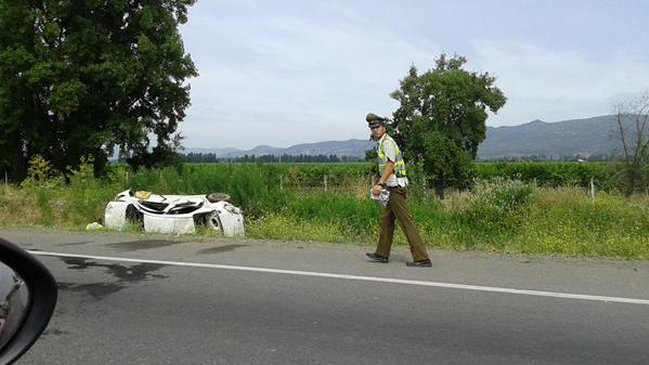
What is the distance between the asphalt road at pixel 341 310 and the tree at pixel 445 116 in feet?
160

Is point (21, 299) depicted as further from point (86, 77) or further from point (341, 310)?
point (86, 77)

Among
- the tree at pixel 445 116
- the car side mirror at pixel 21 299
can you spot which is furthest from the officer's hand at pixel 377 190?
the tree at pixel 445 116

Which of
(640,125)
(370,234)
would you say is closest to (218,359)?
(370,234)

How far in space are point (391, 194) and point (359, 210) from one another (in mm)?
4202

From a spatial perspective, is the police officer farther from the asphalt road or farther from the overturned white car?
the overturned white car

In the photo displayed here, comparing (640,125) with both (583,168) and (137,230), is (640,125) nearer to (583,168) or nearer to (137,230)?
(137,230)

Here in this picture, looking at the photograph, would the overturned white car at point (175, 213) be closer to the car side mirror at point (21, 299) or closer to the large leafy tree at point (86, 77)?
the car side mirror at point (21, 299)

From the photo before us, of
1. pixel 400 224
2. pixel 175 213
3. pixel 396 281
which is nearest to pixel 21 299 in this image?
pixel 396 281

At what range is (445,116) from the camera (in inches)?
2299

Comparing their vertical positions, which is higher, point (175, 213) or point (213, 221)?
point (175, 213)

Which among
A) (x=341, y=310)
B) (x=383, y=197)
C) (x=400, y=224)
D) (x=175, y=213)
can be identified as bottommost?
(x=341, y=310)

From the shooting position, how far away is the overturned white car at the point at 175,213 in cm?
1173

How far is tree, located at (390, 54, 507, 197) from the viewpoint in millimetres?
56938

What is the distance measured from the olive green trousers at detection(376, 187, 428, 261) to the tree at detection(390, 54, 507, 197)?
4848 centimetres
